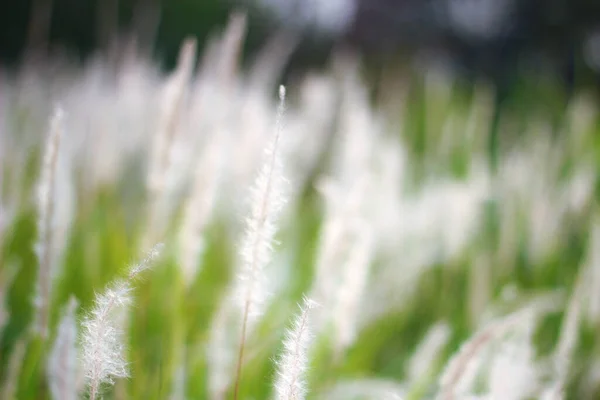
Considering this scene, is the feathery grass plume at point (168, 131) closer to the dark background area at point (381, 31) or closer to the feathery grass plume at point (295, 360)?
the feathery grass plume at point (295, 360)

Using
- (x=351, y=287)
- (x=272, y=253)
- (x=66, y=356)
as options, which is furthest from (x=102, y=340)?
(x=272, y=253)

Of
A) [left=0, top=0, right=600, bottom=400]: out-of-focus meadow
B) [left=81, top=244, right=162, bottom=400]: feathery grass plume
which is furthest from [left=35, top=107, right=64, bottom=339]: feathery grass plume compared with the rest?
[left=81, top=244, right=162, bottom=400]: feathery grass plume

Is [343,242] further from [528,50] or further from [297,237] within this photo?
[528,50]

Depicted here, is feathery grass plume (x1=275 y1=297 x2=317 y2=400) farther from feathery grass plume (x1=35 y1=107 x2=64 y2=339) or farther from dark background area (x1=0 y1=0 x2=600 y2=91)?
dark background area (x1=0 y1=0 x2=600 y2=91)

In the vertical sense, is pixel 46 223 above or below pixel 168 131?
below

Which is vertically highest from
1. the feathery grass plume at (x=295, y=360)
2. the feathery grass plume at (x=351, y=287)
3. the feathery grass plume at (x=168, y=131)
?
the feathery grass plume at (x=168, y=131)

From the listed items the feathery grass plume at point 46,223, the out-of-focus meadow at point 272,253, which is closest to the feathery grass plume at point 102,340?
the out-of-focus meadow at point 272,253

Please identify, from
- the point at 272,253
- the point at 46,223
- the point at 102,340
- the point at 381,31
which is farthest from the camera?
the point at 381,31

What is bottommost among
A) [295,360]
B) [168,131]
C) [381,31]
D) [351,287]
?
[295,360]

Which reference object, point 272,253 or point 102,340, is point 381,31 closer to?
point 272,253

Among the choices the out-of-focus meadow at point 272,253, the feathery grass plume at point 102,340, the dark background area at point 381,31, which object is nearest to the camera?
the feathery grass plume at point 102,340
